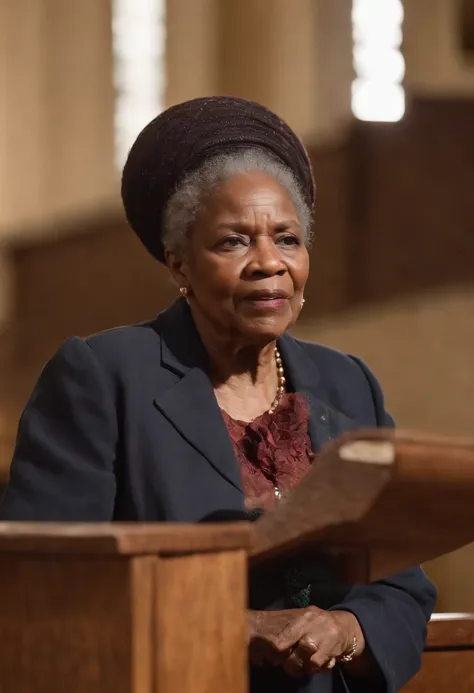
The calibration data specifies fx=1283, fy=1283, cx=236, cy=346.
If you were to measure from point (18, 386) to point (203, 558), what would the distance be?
7.65 meters

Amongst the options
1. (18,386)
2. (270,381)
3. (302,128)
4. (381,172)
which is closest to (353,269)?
(381,172)

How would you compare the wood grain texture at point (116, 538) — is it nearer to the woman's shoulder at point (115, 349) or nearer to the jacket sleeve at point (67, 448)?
the jacket sleeve at point (67, 448)

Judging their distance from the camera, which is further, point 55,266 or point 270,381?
point 55,266

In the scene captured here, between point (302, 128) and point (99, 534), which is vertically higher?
point (302, 128)

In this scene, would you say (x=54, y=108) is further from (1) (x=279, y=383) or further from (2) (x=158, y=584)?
(2) (x=158, y=584)

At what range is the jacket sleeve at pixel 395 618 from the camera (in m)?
1.92

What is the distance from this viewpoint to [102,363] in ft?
6.72

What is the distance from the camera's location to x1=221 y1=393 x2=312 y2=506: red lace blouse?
6.72 feet

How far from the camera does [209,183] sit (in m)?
2.12

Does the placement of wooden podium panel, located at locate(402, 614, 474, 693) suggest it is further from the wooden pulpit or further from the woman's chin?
the wooden pulpit

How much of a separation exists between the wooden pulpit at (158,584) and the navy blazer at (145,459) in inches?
19.5

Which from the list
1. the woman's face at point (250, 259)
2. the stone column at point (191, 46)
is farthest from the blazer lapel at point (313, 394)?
the stone column at point (191, 46)

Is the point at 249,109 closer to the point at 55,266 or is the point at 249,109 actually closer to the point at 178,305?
the point at 178,305

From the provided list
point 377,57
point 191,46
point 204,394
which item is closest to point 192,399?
point 204,394
